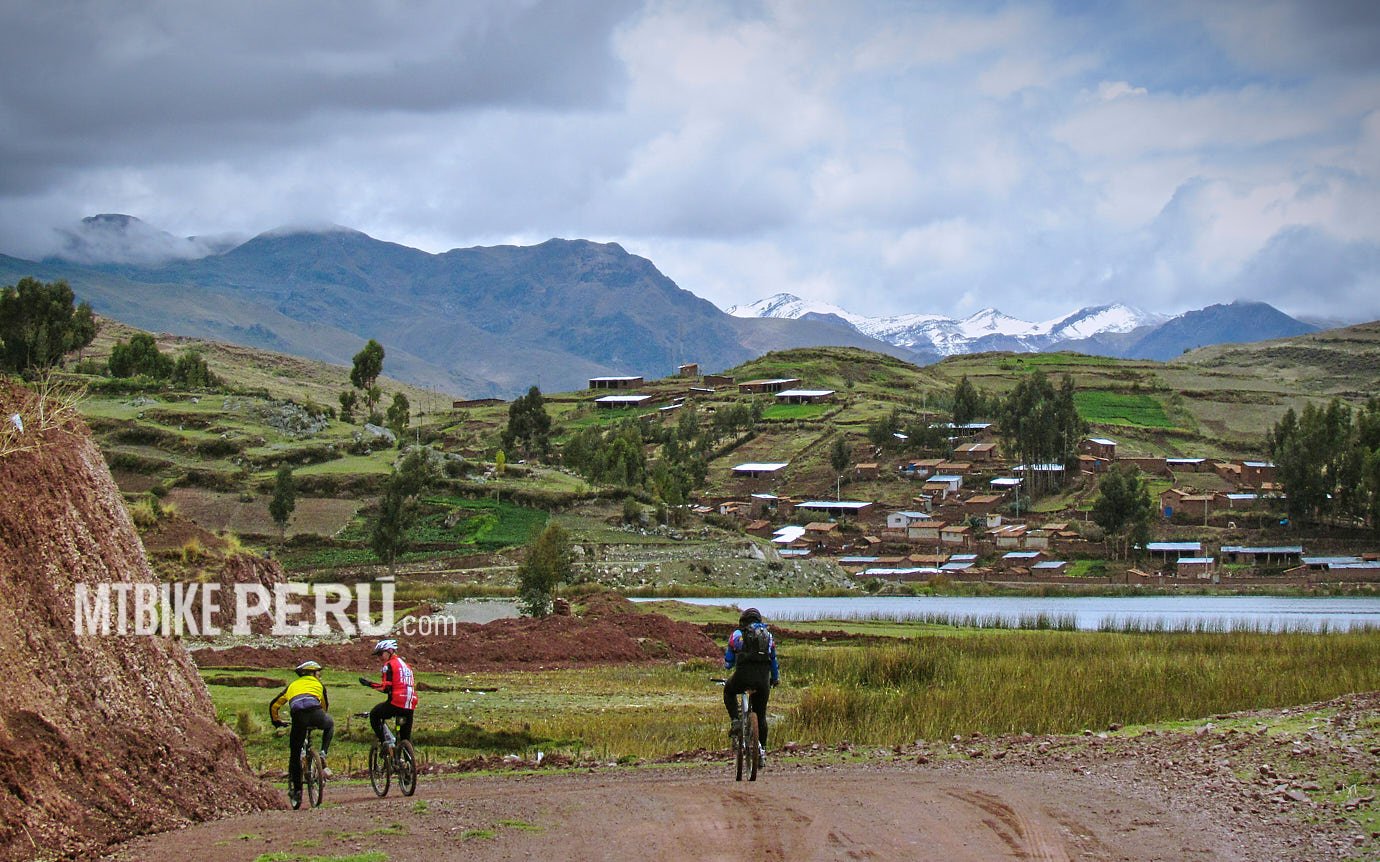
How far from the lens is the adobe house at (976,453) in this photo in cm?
13625

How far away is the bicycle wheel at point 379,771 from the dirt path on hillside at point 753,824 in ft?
0.67

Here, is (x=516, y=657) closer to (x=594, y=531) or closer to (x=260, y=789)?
(x=260, y=789)

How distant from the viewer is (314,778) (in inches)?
604

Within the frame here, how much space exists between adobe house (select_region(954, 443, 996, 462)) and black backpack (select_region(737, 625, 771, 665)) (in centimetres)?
12233

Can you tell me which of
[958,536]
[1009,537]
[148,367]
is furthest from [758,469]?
[148,367]

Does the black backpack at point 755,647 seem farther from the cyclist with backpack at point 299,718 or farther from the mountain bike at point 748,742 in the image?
the cyclist with backpack at point 299,718

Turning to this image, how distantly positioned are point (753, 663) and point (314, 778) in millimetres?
5528

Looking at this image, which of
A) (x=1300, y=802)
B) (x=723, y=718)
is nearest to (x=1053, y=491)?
(x=723, y=718)

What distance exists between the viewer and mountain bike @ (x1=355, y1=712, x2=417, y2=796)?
15992 millimetres

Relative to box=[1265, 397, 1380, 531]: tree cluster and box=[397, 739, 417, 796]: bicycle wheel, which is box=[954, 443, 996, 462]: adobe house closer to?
box=[1265, 397, 1380, 531]: tree cluster

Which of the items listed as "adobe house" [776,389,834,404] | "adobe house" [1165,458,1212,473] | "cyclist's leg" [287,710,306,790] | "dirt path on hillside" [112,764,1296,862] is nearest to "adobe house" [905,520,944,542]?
"adobe house" [1165,458,1212,473]

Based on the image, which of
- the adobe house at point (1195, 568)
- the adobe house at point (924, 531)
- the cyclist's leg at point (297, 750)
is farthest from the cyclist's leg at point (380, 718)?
the adobe house at point (924, 531)

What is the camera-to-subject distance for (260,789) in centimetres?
1539

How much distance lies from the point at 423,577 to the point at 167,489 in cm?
2082
